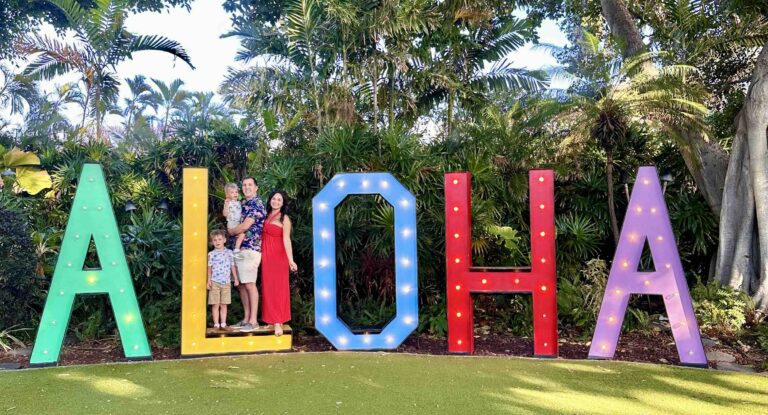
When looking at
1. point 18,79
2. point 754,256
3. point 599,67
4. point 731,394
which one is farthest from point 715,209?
point 18,79

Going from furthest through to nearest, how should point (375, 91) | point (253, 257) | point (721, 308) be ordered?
point (375, 91) < point (721, 308) < point (253, 257)

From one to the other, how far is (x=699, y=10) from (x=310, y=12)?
552cm

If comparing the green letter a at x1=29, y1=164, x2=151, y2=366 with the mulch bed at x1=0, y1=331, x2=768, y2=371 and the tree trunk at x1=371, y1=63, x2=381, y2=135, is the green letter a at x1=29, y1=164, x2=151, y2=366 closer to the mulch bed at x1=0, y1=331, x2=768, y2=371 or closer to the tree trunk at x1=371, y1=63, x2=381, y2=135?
the mulch bed at x1=0, y1=331, x2=768, y2=371

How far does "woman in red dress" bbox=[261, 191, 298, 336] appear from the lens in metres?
6.45

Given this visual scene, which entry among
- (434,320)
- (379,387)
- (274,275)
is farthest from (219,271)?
(434,320)

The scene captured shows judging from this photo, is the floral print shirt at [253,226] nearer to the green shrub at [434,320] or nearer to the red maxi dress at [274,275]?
the red maxi dress at [274,275]

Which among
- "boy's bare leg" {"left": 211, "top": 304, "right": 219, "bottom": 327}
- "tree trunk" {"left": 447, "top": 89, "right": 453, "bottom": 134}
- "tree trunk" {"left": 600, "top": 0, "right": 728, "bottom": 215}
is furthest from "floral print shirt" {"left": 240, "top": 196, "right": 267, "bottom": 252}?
"tree trunk" {"left": 600, "top": 0, "right": 728, "bottom": 215}

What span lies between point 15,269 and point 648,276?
692 cm

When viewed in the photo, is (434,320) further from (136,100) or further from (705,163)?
(136,100)

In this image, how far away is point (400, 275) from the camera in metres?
6.34

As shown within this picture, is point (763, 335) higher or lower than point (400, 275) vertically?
lower

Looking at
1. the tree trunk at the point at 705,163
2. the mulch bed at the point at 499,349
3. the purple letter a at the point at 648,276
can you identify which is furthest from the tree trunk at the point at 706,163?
the purple letter a at the point at 648,276

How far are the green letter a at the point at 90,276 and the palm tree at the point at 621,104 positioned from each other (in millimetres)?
5942

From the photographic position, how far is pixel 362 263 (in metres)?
7.84
